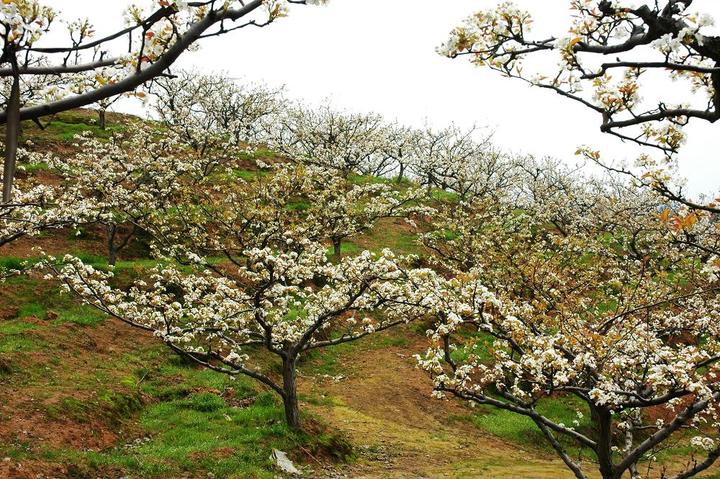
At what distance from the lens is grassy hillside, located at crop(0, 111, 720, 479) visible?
11.5m

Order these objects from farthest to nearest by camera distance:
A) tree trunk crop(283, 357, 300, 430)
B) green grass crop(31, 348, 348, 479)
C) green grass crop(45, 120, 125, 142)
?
green grass crop(45, 120, 125, 142) < tree trunk crop(283, 357, 300, 430) < green grass crop(31, 348, 348, 479)

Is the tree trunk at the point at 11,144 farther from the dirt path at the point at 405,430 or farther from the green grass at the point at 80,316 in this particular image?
the green grass at the point at 80,316

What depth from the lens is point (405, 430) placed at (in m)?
17.7

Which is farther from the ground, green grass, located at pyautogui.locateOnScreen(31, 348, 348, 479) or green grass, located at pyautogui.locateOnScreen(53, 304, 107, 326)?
green grass, located at pyautogui.locateOnScreen(53, 304, 107, 326)

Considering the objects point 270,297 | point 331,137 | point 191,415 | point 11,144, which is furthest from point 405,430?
point 331,137

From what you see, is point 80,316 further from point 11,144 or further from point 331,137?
point 331,137

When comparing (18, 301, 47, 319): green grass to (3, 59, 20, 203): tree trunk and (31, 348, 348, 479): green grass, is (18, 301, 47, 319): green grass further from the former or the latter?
(3, 59, 20, 203): tree trunk

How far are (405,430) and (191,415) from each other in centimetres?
703

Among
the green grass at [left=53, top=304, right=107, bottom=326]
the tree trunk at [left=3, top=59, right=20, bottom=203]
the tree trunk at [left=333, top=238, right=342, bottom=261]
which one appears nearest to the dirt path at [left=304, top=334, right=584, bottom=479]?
the tree trunk at [left=333, top=238, right=342, bottom=261]

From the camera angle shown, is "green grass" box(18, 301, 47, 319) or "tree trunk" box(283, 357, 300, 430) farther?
"green grass" box(18, 301, 47, 319)

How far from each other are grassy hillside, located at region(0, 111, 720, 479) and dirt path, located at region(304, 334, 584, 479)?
7 cm

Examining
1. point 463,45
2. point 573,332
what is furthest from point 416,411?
point 463,45

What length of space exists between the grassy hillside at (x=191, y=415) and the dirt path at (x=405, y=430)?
0.07 meters

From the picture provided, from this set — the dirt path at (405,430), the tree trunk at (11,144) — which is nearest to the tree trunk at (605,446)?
the dirt path at (405,430)
